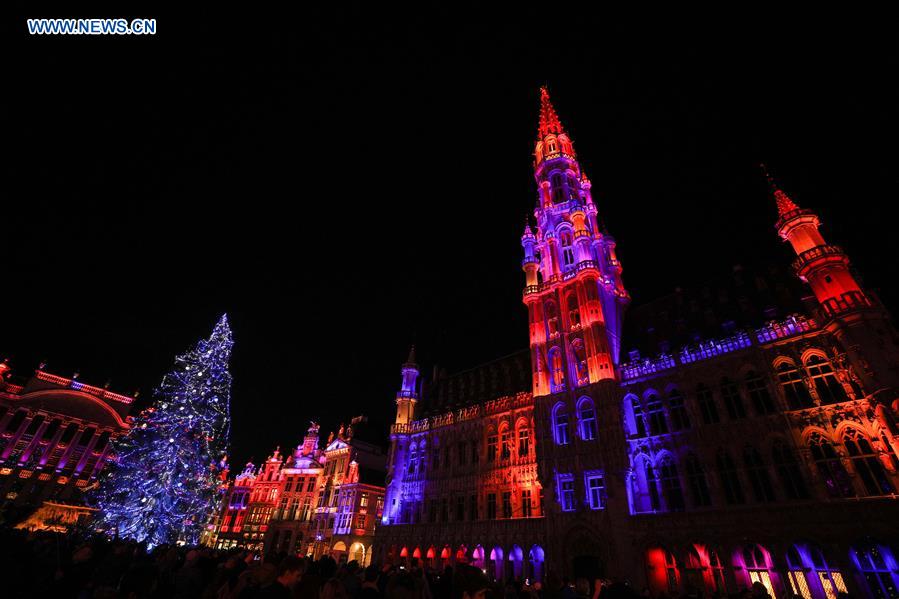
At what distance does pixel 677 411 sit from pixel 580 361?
7301 millimetres

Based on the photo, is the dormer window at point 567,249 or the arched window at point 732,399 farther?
the dormer window at point 567,249

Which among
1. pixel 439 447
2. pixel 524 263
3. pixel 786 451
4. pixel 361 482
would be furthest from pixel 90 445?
pixel 786 451

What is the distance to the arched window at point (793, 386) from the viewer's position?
20953 mm

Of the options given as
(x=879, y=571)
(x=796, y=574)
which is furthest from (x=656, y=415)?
(x=879, y=571)

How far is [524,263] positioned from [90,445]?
201 feet

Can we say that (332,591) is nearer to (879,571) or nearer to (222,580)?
(222,580)

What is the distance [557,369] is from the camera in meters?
31.3

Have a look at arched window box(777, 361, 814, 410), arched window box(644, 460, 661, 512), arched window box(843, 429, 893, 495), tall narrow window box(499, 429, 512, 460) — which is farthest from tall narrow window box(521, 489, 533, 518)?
arched window box(843, 429, 893, 495)

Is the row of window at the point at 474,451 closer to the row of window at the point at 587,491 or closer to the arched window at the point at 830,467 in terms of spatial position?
the row of window at the point at 587,491

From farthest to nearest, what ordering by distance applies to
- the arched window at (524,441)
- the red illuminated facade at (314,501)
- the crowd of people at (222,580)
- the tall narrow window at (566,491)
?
the red illuminated facade at (314,501), the arched window at (524,441), the tall narrow window at (566,491), the crowd of people at (222,580)

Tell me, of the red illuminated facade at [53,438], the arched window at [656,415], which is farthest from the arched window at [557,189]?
the red illuminated facade at [53,438]

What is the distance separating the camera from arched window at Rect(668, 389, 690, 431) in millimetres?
24266

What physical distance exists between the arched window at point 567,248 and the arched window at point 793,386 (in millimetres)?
17182

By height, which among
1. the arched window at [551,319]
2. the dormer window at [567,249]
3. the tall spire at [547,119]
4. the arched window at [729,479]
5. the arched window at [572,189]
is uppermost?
the tall spire at [547,119]
